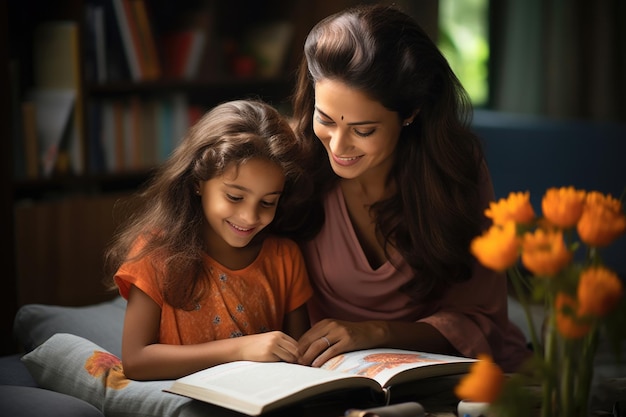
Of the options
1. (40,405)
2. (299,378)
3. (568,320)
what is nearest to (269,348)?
(299,378)

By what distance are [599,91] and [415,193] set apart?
3137 millimetres

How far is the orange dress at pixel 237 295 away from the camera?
5.13 ft

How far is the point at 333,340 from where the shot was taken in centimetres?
159

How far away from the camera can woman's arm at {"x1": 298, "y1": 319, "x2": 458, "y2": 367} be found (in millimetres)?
1575

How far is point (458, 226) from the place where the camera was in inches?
69.4

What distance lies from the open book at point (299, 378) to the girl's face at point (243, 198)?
263 millimetres

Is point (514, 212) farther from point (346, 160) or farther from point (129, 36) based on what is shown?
point (129, 36)

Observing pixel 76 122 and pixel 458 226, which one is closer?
pixel 458 226

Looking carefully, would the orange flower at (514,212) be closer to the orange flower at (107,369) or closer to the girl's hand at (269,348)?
the girl's hand at (269,348)

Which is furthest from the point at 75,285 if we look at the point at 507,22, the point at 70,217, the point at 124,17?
the point at 507,22

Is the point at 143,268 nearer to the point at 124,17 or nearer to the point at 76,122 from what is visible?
the point at 76,122

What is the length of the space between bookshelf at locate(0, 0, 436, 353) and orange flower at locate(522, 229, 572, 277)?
183cm

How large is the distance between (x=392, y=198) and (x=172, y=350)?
57 cm

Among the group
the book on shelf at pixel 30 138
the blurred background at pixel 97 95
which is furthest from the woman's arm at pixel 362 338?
the book on shelf at pixel 30 138
